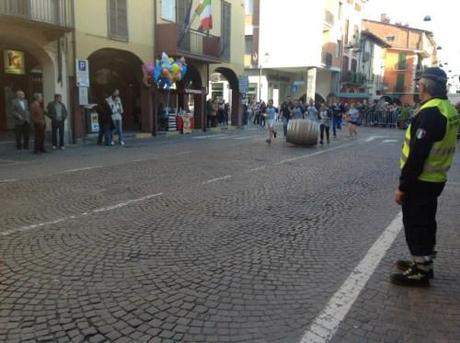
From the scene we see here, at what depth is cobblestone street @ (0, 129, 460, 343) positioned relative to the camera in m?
3.39

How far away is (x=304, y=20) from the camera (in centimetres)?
3756

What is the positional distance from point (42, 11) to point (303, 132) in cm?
924

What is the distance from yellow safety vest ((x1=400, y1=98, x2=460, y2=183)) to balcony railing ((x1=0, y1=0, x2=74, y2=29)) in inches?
510

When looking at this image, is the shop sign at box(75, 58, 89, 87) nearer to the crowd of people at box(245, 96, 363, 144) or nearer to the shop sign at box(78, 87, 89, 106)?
the shop sign at box(78, 87, 89, 106)

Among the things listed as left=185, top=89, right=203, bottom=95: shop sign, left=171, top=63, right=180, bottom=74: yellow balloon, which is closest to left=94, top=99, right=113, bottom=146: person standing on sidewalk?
left=171, top=63, right=180, bottom=74: yellow balloon

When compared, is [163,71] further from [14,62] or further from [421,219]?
[421,219]

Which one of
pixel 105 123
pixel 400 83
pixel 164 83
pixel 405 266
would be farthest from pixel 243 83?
pixel 400 83

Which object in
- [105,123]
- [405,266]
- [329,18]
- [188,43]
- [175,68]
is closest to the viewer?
[405,266]

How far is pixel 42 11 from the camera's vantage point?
1479 cm

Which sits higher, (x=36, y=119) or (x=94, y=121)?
(x=36, y=119)

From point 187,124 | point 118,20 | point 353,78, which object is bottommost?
point 187,124

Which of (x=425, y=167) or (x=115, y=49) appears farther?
(x=115, y=49)

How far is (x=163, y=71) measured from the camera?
63.2 feet

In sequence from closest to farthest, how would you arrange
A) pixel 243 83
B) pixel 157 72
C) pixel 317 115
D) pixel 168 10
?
→ 1. pixel 317 115
2. pixel 157 72
3. pixel 168 10
4. pixel 243 83
